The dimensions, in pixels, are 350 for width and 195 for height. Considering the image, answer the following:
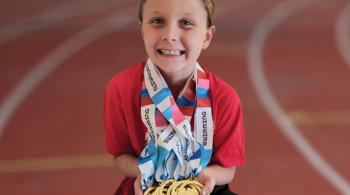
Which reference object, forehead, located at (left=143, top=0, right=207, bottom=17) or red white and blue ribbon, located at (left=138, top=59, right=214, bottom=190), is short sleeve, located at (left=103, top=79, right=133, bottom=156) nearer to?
red white and blue ribbon, located at (left=138, top=59, right=214, bottom=190)

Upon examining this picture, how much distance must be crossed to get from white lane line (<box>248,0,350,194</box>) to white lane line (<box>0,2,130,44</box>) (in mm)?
2279

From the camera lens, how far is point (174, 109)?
60.8 inches

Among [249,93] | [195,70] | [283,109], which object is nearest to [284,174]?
[283,109]

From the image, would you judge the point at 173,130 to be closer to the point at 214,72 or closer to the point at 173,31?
the point at 173,31

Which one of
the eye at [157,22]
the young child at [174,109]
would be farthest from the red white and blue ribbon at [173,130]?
the eye at [157,22]

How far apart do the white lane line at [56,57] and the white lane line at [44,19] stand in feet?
1.62

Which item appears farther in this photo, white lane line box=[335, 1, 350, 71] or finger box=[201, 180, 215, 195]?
white lane line box=[335, 1, 350, 71]

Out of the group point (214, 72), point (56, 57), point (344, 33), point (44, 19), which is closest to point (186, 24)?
point (214, 72)

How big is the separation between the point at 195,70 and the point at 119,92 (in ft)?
0.65

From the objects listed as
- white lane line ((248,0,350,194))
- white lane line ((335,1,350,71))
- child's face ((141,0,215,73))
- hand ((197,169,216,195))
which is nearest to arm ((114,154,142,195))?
hand ((197,169,216,195))

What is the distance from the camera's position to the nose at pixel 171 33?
148cm

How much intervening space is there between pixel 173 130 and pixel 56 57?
4.81 meters

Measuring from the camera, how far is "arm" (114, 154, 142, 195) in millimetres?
1580

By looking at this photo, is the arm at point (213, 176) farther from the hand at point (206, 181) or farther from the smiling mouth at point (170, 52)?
the smiling mouth at point (170, 52)
